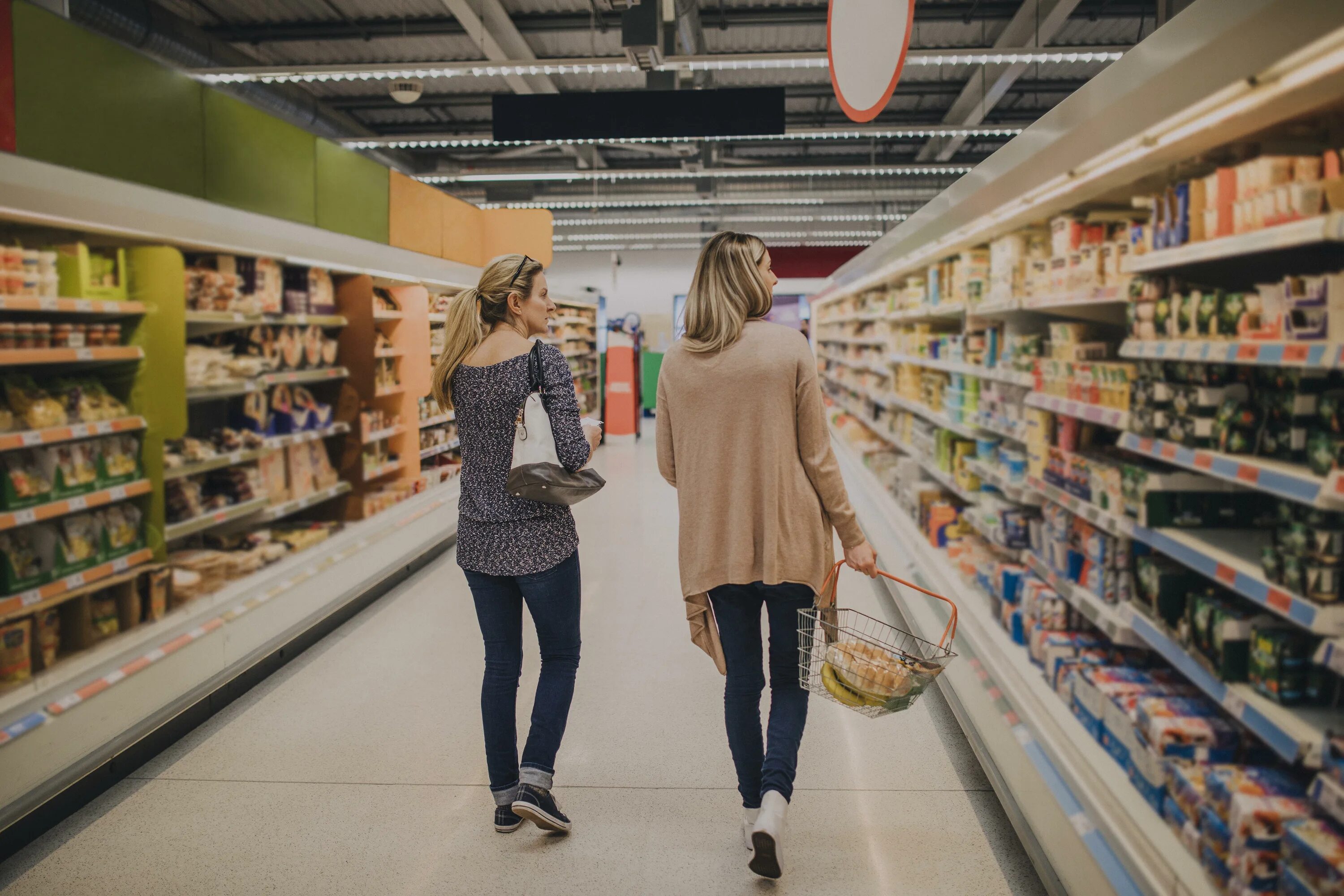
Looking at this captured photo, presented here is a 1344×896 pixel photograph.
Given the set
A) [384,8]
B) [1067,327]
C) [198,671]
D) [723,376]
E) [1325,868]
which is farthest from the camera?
[384,8]

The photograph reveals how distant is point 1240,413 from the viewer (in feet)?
6.42

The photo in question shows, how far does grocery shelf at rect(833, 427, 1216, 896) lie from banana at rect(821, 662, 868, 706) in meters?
0.58

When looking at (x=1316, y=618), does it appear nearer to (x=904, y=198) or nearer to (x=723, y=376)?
(x=723, y=376)

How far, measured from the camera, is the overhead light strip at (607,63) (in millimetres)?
7082

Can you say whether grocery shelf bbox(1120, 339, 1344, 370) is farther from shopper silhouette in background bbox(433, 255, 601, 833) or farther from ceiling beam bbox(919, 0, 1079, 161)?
ceiling beam bbox(919, 0, 1079, 161)

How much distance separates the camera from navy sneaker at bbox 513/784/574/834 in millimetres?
2705

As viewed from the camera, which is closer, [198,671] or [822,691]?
[822,691]

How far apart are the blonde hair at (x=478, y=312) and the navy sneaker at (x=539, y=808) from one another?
1164mm

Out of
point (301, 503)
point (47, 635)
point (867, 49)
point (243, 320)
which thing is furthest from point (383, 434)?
point (867, 49)

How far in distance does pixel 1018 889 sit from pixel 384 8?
9338 mm

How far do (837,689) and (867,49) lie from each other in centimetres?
223

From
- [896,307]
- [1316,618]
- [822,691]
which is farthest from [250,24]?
[1316,618]

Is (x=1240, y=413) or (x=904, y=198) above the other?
(x=904, y=198)

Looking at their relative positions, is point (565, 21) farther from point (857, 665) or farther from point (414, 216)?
point (857, 665)
